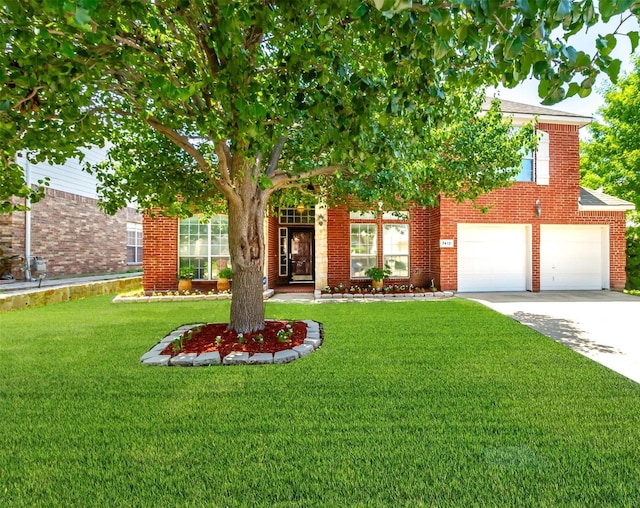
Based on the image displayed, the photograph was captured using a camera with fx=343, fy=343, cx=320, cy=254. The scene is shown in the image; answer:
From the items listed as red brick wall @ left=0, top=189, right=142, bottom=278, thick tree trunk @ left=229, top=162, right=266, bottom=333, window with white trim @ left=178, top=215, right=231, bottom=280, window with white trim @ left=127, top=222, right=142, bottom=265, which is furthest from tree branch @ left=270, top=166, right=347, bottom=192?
window with white trim @ left=127, top=222, right=142, bottom=265

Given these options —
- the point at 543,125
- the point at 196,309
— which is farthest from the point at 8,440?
the point at 543,125

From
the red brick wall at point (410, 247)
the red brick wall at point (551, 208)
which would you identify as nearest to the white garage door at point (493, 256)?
the red brick wall at point (551, 208)

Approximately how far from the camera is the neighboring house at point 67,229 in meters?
11.2

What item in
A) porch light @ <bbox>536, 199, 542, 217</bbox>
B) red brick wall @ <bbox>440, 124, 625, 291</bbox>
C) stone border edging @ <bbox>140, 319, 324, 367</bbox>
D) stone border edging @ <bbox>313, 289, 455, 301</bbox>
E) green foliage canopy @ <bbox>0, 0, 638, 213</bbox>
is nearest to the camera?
green foliage canopy @ <bbox>0, 0, 638, 213</bbox>

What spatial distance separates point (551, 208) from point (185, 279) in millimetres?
11537

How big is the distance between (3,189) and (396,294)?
835cm

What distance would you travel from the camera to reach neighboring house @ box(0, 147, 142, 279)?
443 inches

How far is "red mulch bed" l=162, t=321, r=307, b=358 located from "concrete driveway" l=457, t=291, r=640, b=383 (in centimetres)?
404

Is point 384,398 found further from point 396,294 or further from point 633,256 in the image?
point 633,256

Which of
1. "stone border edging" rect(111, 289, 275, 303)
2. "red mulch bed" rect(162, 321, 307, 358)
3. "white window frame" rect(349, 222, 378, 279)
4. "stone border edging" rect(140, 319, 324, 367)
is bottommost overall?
"stone border edging" rect(140, 319, 324, 367)

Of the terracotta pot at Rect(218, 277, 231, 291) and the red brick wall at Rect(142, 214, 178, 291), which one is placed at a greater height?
the red brick wall at Rect(142, 214, 178, 291)

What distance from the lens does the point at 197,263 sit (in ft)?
35.4

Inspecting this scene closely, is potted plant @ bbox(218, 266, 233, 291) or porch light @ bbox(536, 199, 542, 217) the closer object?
potted plant @ bbox(218, 266, 233, 291)

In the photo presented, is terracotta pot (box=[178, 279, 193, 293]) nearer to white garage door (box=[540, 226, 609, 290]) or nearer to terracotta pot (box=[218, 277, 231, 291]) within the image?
terracotta pot (box=[218, 277, 231, 291])
